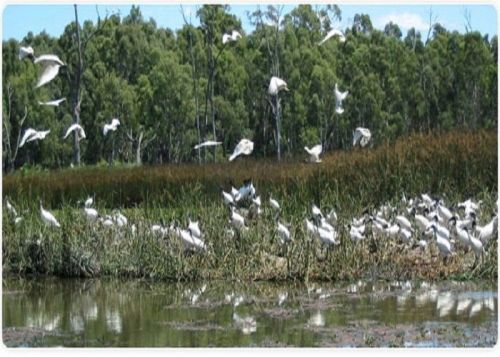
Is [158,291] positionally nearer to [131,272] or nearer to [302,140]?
[131,272]

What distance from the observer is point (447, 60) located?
107ft

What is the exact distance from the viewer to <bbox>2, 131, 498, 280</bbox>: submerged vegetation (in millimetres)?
8891

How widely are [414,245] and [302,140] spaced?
24851 millimetres

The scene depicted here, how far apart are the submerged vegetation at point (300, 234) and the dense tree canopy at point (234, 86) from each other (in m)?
18.7

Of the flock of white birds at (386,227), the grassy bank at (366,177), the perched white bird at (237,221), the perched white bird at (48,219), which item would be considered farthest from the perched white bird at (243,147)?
the perched white bird at (48,219)

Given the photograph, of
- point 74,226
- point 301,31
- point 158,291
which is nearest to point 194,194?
point 74,226

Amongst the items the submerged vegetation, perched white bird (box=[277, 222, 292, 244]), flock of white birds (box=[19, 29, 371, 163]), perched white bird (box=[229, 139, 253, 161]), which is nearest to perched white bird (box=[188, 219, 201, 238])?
the submerged vegetation

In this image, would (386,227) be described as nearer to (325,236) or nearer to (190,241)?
(325,236)

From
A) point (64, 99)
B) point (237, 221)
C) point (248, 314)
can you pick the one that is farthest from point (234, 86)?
point (248, 314)

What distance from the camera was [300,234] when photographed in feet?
30.8

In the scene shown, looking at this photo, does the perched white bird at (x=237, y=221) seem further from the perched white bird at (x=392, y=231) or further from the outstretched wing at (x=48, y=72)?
the outstretched wing at (x=48, y=72)

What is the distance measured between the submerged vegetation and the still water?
0.20m

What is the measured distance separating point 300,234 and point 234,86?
25.9 meters

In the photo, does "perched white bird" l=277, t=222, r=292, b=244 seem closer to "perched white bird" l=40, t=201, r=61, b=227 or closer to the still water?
the still water
